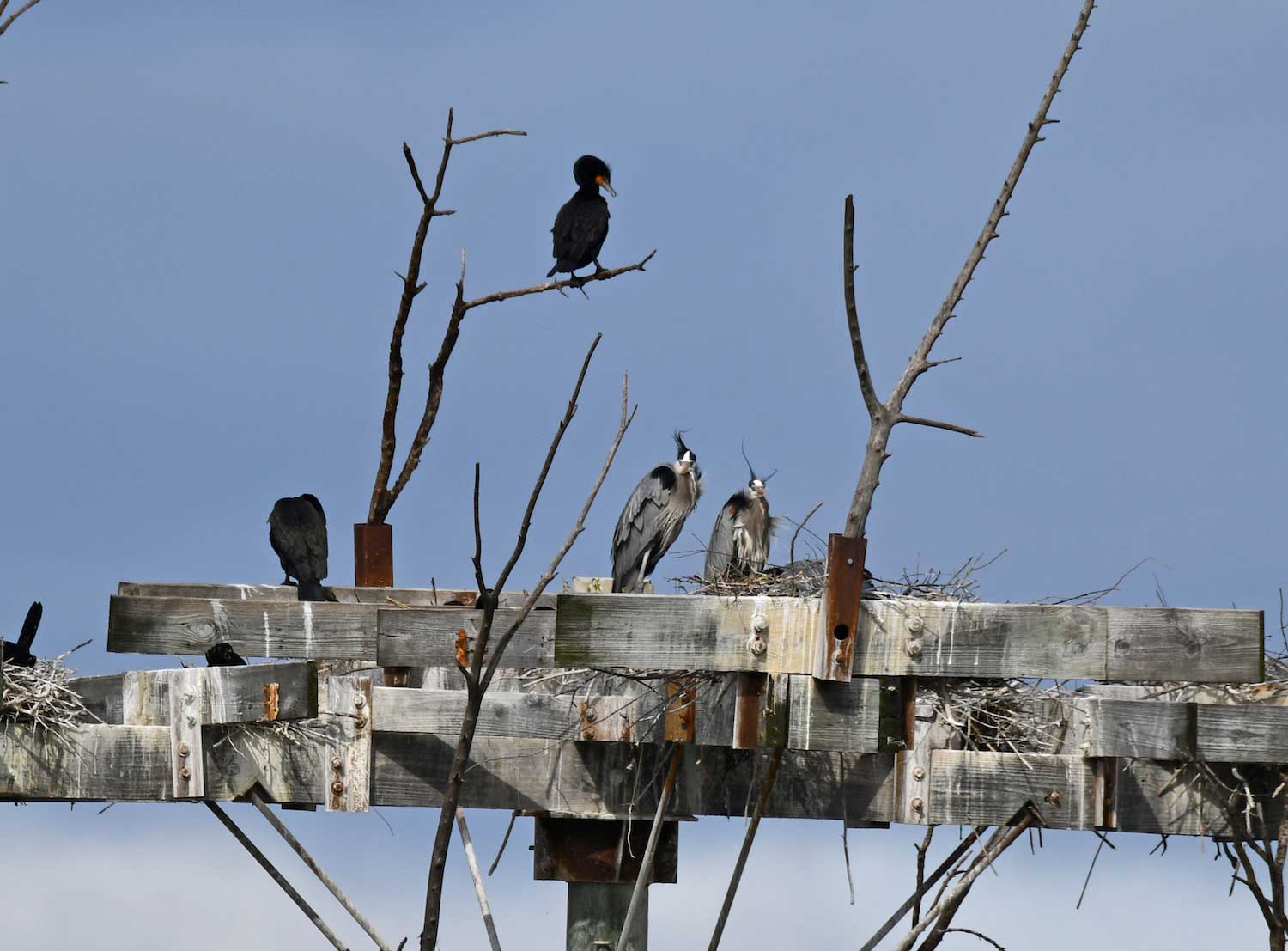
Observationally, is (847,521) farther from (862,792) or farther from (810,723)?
(862,792)

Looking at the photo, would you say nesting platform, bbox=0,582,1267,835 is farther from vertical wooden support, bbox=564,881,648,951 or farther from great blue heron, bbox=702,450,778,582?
great blue heron, bbox=702,450,778,582

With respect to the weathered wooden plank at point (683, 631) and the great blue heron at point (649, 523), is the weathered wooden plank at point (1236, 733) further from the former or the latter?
the great blue heron at point (649, 523)

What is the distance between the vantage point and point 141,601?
898 centimetres

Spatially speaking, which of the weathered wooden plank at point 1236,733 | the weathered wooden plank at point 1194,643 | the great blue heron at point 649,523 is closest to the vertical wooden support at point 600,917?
the weathered wooden plank at point 1236,733

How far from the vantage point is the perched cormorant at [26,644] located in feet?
32.0

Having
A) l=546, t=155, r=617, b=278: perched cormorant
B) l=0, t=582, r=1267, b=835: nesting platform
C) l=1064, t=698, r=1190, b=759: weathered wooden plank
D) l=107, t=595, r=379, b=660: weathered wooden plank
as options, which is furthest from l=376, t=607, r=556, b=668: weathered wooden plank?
l=546, t=155, r=617, b=278: perched cormorant

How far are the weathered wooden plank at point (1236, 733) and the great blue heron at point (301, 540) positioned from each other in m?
7.03

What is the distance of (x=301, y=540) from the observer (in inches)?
537

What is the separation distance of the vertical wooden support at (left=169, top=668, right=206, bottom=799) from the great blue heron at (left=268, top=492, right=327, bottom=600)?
4769 mm

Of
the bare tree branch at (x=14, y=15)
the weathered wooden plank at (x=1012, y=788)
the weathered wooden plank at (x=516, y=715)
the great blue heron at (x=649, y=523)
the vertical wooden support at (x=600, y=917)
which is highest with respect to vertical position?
the bare tree branch at (x=14, y=15)

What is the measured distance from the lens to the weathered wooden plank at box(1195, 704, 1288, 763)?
782 cm

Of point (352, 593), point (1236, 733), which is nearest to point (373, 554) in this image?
point (352, 593)

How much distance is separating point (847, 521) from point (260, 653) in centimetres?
283

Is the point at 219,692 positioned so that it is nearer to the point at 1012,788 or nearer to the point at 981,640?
the point at 981,640
